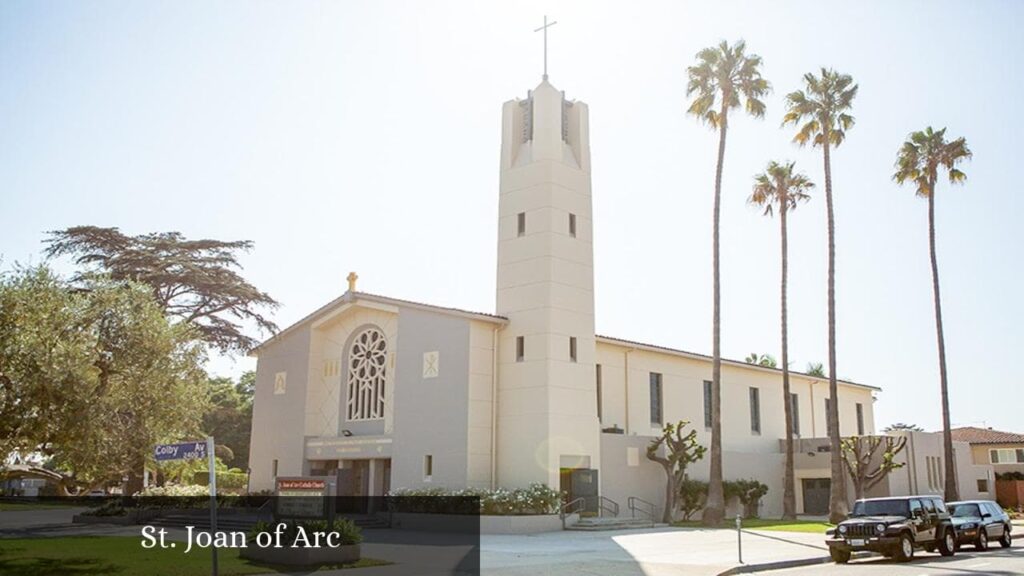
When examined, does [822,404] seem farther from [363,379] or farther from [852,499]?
[363,379]

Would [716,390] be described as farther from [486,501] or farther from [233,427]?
[233,427]

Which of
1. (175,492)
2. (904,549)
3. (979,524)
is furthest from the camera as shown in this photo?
(175,492)

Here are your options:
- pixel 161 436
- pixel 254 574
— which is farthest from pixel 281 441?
pixel 254 574

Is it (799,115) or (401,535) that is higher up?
(799,115)

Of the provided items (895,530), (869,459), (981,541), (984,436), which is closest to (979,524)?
(981,541)

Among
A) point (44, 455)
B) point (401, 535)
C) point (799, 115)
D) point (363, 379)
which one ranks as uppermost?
point (799, 115)

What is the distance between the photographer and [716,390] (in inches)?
1363

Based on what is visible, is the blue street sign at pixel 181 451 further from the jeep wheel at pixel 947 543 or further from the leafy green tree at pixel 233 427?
the leafy green tree at pixel 233 427

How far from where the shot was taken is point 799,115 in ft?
124

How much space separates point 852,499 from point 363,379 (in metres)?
22.3

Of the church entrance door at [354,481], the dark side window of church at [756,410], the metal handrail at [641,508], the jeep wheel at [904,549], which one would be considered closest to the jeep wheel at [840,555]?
the jeep wheel at [904,549]

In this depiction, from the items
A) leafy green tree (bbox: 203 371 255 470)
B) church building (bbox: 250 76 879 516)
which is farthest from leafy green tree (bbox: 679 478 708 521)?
leafy green tree (bbox: 203 371 255 470)

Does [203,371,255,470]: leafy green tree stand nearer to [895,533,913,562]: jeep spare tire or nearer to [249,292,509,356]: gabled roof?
[249,292,509,356]: gabled roof

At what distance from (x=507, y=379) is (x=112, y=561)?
17.1 meters
